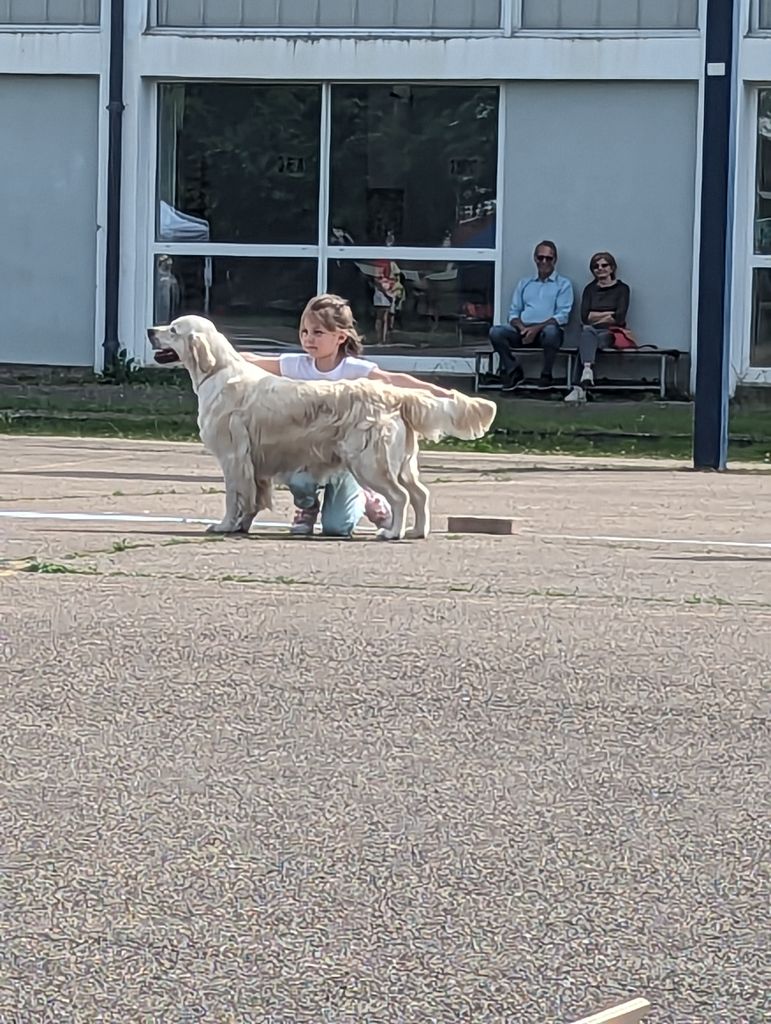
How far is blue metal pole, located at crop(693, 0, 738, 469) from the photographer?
14.4m

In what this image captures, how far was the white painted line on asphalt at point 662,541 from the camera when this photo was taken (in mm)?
10734

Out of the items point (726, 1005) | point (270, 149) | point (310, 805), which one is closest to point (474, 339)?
point (270, 149)

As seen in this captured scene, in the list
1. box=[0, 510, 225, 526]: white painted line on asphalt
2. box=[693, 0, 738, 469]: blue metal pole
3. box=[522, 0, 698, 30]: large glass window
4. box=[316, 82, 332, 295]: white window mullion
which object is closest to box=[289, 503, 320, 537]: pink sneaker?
box=[0, 510, 225, 526]: white painted line on asphalt

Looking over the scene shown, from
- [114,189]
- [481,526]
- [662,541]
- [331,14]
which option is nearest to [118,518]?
[481,526]

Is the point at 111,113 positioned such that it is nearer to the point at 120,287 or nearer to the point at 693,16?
the point at 120,287

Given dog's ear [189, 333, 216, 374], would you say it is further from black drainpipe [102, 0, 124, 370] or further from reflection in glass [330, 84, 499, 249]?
black drainpipe [102, 0, 124, 370]

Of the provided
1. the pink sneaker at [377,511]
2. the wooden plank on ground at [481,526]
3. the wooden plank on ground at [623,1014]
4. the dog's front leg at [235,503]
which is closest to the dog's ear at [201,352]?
the dog's front leg at [235,503]

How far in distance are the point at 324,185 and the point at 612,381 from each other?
3722 millimetres

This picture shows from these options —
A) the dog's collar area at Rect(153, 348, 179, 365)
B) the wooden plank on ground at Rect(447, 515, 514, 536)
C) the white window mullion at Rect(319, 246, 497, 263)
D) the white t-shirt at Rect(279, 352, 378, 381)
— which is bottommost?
the wooden plank on ground at Rect(447, 515, 514, 536)

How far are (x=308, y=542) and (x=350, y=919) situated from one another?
5.95m

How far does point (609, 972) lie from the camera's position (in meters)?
4.36

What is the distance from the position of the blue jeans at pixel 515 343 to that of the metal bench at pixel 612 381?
10cm

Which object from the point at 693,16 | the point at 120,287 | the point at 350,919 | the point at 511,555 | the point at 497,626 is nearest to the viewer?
the point at 350,919

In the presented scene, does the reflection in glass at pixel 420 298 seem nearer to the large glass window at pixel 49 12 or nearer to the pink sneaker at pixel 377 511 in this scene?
the large glass window at pixel 49 12
